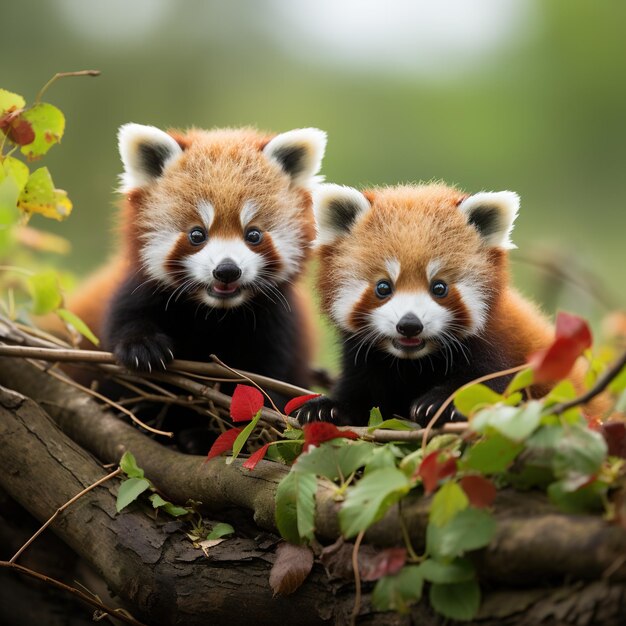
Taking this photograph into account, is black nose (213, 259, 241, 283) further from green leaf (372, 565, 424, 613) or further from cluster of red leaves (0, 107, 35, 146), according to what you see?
green leaf (372, 565, 424, 613)

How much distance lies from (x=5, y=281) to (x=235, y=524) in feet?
6.14

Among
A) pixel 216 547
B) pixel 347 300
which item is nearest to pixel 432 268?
pixel 347 300

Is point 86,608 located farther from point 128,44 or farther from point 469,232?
point 128,44

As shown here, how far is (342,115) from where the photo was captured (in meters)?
9.24

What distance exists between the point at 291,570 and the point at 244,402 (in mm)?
464

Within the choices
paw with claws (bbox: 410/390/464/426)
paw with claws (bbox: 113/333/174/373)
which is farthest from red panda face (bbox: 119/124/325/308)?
paw with claws (bbox: 410/390/464/426)

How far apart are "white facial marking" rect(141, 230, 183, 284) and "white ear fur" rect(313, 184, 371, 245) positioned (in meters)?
0.49

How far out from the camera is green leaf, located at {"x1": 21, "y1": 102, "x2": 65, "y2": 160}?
2453 mm

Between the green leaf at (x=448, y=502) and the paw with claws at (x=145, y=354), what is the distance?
120cm

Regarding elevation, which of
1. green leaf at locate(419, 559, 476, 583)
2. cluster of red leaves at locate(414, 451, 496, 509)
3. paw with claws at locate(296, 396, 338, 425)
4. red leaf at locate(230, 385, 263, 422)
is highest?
cluster of red leaves at locate(414, 451, 496, 509)

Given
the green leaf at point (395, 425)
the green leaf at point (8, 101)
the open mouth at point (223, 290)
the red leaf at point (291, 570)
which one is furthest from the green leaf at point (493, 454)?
the green leaf at point (8, 101)

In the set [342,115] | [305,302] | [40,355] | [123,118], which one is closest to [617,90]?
[342,115]

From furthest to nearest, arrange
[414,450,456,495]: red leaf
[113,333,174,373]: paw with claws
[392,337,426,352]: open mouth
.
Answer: [113,333,174,373]: paw with claws → [392,337,426,352]: open mouth → [414,450,456,495]: red leaf

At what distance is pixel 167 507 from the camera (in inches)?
88.8
